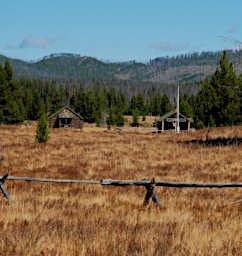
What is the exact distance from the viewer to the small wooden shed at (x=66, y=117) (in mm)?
60781

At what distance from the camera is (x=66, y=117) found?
6038 cm

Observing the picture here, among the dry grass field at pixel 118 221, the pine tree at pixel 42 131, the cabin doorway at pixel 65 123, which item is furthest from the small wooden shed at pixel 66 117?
the dry grass field at pixel 118 221

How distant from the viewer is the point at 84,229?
510 cm

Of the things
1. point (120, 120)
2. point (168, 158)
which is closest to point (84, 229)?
point (168, 158)

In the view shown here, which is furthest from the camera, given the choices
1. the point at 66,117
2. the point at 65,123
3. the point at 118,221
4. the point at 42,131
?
the point at 65,123

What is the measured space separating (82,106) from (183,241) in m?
84.9

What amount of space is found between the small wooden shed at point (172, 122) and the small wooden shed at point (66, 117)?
632 inches

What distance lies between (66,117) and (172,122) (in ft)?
69.5

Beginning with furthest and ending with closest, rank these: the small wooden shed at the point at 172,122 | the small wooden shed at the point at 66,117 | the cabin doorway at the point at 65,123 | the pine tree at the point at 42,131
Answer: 1. the cabin doorway at the point at 65,123
2. the small wooden shed at the point at 66,117
3. the small wooden shed at the point at 172,122
4. the pine tree at the point at 42,131

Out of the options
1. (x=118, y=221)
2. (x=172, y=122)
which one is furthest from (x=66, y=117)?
(x=118, y=221)

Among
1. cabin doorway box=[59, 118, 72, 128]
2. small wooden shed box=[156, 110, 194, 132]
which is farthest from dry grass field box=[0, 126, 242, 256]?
cabin doorway box=[59, 118, 72, 128]

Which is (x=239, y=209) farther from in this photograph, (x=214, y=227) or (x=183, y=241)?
(x=183, y=241)

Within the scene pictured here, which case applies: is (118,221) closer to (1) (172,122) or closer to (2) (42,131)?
(2) (42,131)

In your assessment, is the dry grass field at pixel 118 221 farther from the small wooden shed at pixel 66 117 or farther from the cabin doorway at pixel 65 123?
the cabin doorway at pixel 65 123
